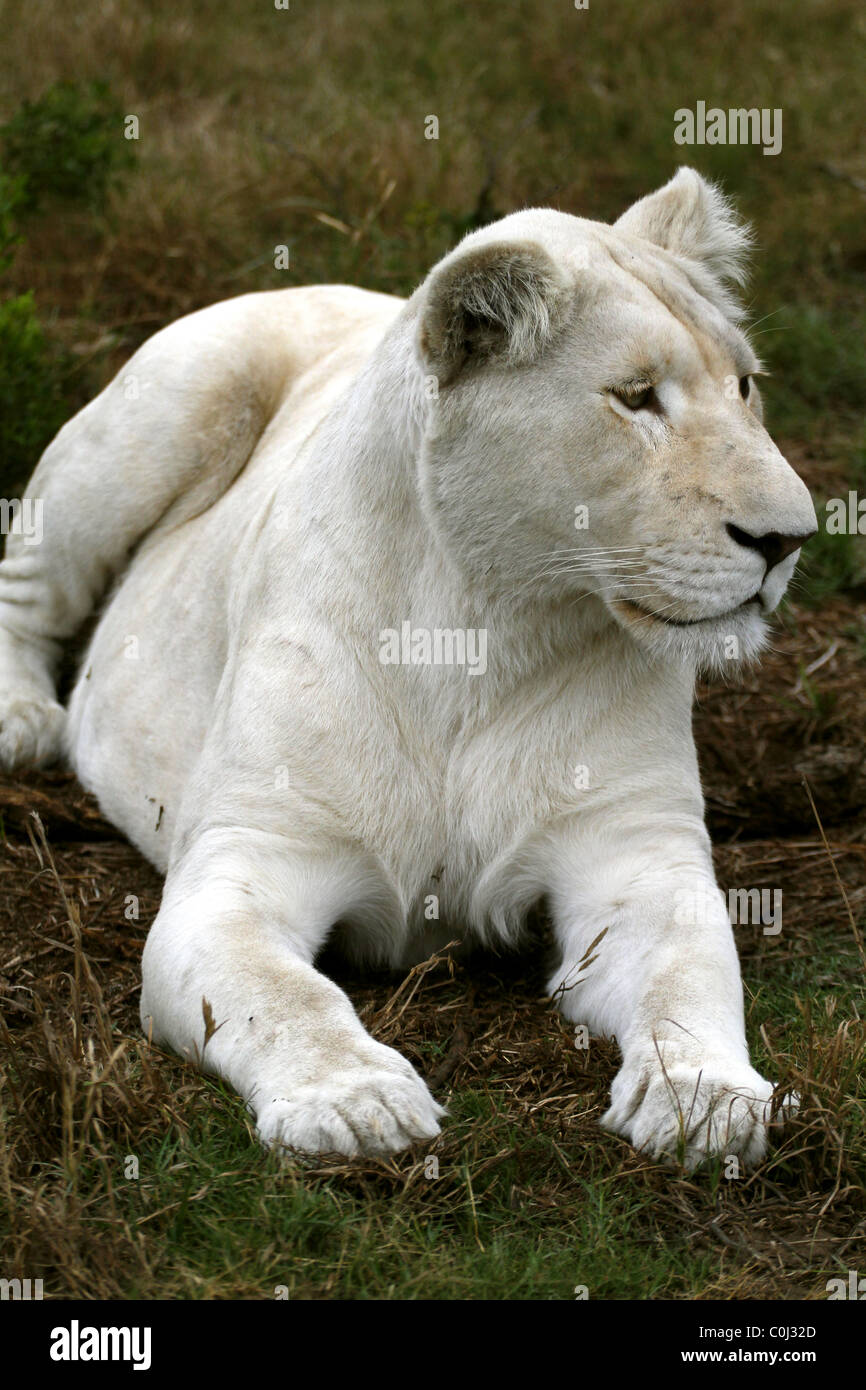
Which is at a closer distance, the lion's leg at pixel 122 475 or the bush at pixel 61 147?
the lion's leg at pixel 122 475

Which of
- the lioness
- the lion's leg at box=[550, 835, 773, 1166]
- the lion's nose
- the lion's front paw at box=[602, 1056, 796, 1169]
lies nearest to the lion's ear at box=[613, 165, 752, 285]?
the lioness

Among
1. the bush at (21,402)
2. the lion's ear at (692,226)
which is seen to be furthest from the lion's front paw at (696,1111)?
the bush at (21,402)

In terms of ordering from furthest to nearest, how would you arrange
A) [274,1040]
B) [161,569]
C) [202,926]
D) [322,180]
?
1. [322,180]
2. [161,569]
3. [202,926]
4. [274,1040]

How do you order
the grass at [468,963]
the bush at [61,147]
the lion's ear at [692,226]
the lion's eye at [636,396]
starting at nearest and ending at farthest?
the grass at [468,963] < the lion's eye at [636,396] < the lion's ear at [692,226] < the bush at [61,147]

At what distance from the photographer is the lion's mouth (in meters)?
3.04

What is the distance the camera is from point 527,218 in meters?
3.32

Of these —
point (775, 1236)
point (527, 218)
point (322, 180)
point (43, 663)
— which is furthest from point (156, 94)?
point (775, 1236)

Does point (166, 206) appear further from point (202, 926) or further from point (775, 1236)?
point (775, 1236)

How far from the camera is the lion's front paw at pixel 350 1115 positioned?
8.66 ft

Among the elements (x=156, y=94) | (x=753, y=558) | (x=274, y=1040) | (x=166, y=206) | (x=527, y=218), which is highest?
(x=156, y=94)

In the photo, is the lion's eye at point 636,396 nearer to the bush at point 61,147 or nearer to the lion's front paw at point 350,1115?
the lion's front paw at point 350,1115

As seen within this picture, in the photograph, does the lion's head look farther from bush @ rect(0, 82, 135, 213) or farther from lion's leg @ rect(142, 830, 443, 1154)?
bush @ rect(0, 82, 135, 213)

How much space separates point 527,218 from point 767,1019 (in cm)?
165

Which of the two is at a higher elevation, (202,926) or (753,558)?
(753,558)
